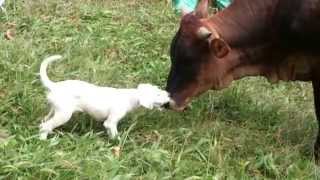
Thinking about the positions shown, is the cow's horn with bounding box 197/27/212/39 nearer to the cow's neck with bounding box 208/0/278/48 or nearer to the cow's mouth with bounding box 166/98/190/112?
the cow's neck with bounding box 208/0/278/48

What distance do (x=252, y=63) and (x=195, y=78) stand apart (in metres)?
0.40

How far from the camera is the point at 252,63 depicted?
16.8 ft

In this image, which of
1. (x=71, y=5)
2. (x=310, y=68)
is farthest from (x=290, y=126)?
(x=71, y=5)

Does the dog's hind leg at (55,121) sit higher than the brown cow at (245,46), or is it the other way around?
the brown cow at (245,46)

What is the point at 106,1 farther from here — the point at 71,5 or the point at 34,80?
the point at 34,80

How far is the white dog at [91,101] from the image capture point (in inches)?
176

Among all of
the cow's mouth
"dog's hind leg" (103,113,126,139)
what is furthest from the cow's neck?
"dog's hind leg" (103,113,126,139)

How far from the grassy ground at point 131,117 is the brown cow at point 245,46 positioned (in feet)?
0.87

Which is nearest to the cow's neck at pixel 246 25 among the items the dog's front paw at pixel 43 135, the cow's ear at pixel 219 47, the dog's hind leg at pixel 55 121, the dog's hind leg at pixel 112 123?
the cow's ear at pixel 219 47

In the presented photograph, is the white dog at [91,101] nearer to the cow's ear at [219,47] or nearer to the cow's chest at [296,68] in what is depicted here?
the cow's ear at [219,47]

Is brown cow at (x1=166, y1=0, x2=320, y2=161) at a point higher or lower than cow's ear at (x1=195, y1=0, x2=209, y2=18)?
lower

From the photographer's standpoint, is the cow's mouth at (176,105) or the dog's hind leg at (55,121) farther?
the cow's mouth at (176,105)

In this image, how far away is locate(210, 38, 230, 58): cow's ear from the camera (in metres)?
4.82

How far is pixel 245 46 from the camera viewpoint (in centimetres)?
506
